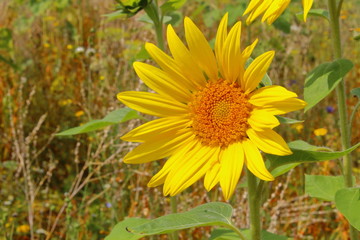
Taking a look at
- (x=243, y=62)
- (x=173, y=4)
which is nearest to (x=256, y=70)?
(x=243, y=62)

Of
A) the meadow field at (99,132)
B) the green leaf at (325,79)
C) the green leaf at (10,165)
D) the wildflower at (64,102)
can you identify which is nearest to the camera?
the green leaf at (325,79)

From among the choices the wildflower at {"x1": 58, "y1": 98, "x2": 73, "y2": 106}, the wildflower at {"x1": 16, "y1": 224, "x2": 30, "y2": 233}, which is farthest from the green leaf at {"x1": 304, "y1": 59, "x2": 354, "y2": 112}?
the wildflower at {"x1": 58, "y1": 98, "x2": 73, "y2": 106}

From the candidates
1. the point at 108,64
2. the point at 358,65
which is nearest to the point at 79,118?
the point at 108,64

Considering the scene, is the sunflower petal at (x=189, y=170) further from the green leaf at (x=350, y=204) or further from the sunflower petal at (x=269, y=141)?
the green leaf at (x=350, y=204)

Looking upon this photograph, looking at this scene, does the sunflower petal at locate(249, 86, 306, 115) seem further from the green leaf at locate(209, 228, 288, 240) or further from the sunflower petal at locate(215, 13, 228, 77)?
the green leaf at locate(209, 228, 288, 240)

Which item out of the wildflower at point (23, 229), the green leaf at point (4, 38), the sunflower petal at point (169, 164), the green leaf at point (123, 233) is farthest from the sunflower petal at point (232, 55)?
the green leaf at point (4, 38)

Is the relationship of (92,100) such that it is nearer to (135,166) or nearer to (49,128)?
(49,128)
